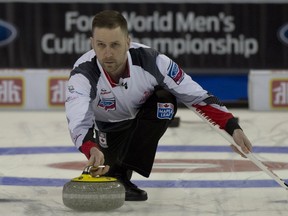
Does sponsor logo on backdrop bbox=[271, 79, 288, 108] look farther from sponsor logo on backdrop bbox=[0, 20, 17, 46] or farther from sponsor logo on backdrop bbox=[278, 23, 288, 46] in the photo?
sponsor logo on backdrop bbox=[0, 20, 17, 46]

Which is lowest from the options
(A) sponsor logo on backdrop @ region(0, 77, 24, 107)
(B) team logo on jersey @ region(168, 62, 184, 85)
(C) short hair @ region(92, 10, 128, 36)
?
(A) sponsor logo on backdrop @ region(0, 77, 24, 107)

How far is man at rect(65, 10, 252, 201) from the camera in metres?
4.68

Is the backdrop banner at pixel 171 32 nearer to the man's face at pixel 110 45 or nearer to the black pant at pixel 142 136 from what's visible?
the black pant at pixel 142 136

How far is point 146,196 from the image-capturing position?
5328 mm

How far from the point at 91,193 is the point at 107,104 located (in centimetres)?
72

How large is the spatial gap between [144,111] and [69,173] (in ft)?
5.15

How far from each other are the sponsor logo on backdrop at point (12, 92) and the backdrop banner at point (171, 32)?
570mm

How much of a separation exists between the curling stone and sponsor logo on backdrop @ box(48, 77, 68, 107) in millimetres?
8755

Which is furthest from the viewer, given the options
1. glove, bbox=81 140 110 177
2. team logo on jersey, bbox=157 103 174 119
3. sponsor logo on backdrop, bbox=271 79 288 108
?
sponsor logo on backdrop, bbox=271 79 288 108

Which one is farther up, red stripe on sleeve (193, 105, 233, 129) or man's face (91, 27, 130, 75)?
man's face (91, 27, 130, 75)

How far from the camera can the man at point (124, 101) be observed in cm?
468

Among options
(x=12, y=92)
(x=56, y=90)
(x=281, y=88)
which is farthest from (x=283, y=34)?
(x=12, y=92)

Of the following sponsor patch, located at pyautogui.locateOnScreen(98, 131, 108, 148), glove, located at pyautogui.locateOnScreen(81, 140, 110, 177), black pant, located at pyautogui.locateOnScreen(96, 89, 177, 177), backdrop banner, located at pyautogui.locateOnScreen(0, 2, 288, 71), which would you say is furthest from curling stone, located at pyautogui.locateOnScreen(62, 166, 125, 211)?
backdrop banner, located at pyautogui.locateOnScreen(0, 2, 288, 71)

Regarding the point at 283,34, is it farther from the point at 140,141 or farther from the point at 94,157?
the point at 94,157
